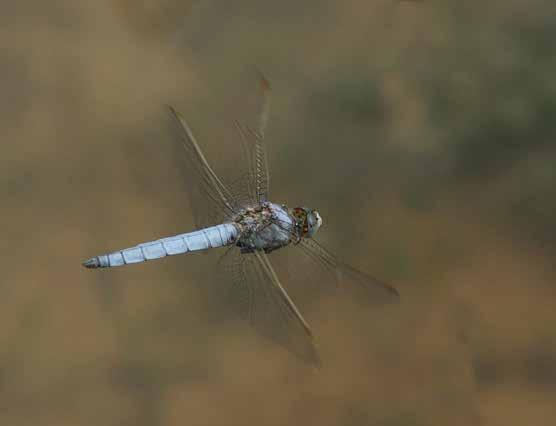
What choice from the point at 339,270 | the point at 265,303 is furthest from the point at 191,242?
the point at 339,270

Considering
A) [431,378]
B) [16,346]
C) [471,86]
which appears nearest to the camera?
[16,346]

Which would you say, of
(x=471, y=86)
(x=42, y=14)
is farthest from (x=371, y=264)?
(x=42, y=14)

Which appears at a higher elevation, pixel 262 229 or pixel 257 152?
pixel 257 152

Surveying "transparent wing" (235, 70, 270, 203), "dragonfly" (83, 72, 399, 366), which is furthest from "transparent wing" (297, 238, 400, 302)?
"transparent wing" (235, 70, 270, 203)

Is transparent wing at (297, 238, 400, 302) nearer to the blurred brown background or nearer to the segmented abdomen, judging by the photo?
the blurred brown background

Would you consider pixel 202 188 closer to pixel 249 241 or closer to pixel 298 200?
pixel 249 241

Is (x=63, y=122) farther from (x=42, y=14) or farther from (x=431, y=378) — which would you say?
(x=431, y=378)
